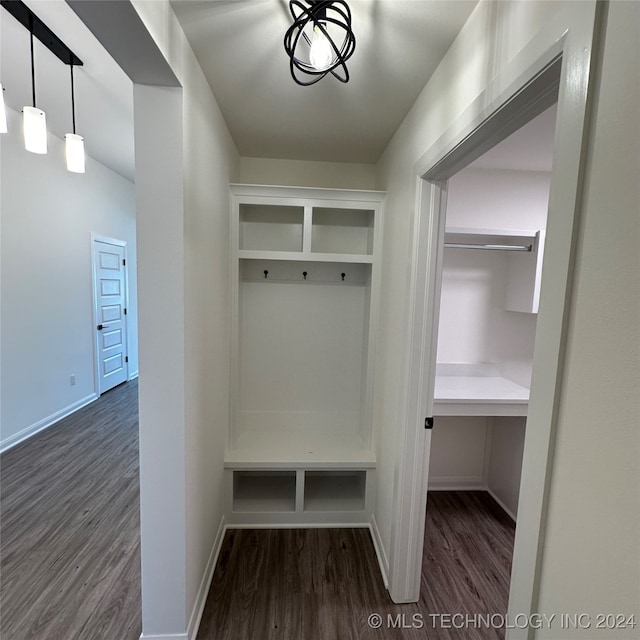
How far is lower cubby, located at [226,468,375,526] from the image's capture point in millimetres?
2164

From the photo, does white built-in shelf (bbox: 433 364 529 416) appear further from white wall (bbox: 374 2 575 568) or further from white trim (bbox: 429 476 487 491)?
white trim (bbox: 429 476 487 491)

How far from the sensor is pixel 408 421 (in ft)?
5.16

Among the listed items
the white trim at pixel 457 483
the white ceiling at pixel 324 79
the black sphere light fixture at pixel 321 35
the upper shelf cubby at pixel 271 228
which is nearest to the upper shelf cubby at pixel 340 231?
the upper shelf cubby at pixel 271 228

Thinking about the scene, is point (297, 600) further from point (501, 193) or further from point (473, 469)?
point (501, 193)

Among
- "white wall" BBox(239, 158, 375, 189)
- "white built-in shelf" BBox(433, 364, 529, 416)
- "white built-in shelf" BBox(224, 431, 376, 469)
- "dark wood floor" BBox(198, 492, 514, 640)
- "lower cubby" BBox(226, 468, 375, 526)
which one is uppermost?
"white wall" BBox(239, 158, 375, 189)

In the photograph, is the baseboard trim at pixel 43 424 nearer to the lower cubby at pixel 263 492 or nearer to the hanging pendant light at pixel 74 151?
the lower cubby at pixel 263 492

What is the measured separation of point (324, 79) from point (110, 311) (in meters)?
4.27

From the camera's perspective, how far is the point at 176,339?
127 cm

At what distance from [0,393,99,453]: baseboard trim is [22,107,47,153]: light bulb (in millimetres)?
2516

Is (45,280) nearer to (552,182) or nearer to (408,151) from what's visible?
(408,151)

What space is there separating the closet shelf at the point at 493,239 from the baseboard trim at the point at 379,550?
1900 mm

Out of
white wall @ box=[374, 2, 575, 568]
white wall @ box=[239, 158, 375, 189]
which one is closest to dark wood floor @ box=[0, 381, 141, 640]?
white wall @ box=[374, 2, 575, 568]

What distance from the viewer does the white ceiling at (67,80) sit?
1686 millimetres

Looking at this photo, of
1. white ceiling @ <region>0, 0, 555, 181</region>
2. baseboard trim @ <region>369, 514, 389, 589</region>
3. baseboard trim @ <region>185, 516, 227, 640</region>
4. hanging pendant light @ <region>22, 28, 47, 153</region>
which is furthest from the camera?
hanging pendant light @ <region>22, 28, 47, 153</region>
